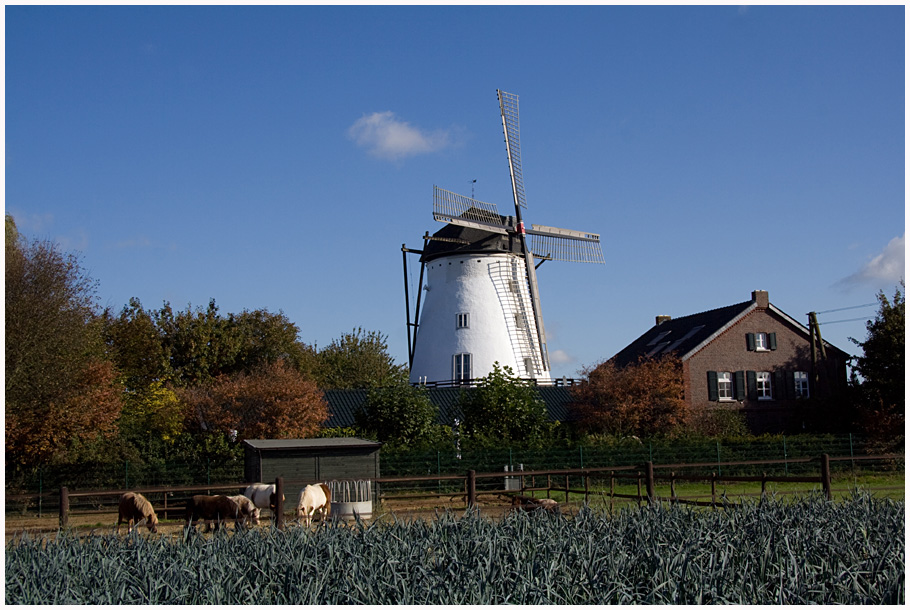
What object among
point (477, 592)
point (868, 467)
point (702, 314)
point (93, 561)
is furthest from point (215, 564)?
point (702, 314)

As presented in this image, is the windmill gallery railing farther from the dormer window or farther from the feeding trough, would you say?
the feeding trough

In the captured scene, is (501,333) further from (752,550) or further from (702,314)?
(752,550)

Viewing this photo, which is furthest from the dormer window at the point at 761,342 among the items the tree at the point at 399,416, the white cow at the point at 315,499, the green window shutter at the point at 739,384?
the white cow at the point at 315,499

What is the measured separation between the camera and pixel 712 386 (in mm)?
38438

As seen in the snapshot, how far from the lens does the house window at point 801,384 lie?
3938 cm

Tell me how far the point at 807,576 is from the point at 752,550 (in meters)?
0.63

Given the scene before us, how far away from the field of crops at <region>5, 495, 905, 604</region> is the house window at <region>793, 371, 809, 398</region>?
33.2 meters

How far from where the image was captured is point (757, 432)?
38.3 m

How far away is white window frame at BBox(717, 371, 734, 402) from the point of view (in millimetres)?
38594

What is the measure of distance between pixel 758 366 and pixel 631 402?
944 cm

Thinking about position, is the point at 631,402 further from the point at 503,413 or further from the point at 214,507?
the point at 214,507

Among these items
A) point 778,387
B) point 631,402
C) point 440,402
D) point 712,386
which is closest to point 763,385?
A: point 778,387

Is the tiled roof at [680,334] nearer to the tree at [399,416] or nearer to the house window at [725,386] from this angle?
the house window at [725,386]

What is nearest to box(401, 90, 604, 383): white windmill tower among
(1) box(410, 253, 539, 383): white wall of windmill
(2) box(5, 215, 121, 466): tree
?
(1) box(410, 253, 539, 383): white wall of windmill
